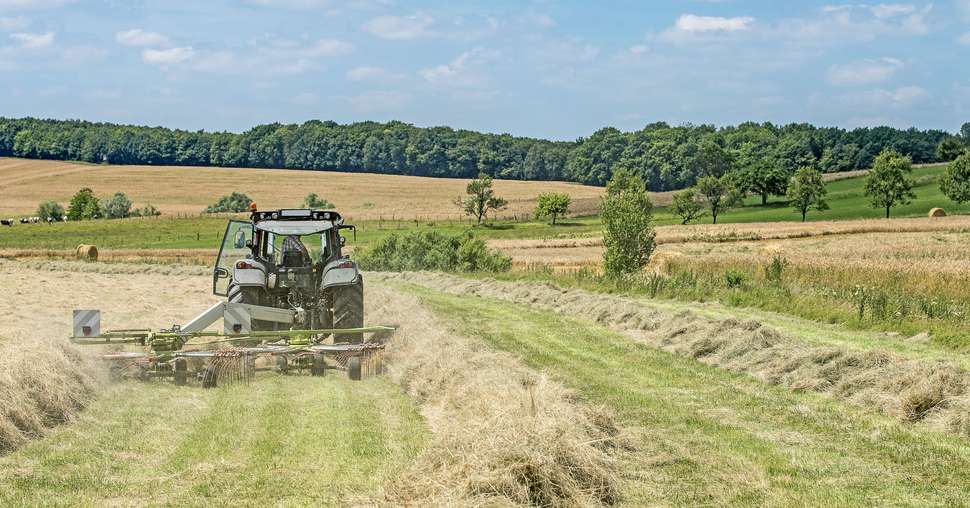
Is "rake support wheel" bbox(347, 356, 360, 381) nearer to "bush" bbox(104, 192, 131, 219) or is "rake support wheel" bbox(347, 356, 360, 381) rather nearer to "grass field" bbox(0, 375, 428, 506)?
"grass field" bbox(0, 375, 428, 506)

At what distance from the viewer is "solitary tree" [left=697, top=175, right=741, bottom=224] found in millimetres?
87938

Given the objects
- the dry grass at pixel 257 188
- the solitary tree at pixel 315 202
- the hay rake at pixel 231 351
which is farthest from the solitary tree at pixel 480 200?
the hay rake at pixel 231 351

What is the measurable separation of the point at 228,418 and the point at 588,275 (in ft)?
70.7

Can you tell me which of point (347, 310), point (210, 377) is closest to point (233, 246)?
point (347, 310)

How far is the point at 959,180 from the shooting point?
3155 inches

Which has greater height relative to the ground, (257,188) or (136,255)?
(257,188)

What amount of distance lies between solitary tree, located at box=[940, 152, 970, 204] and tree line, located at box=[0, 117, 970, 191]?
4905cm

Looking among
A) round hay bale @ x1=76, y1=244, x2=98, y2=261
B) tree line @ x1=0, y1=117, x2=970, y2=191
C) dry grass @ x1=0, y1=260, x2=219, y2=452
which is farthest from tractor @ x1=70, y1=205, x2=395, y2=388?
Answer: tree line @ x1=0, y1=117, x2=970, y2=191

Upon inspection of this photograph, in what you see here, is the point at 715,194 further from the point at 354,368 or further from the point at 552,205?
the point at 354,368

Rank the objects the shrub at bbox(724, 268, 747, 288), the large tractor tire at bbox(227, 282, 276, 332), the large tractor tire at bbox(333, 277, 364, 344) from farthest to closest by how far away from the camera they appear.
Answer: the shrub at bbox(724, 268, 747, 288) < the large tractor tire at bbox(333, 277, 364, 344) < the large tractor tire at bbox(227, 282, 276, 332)

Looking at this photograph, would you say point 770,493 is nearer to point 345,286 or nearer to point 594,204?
point 345,286

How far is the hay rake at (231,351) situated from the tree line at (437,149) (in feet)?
395

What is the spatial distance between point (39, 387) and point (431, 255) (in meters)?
30.2

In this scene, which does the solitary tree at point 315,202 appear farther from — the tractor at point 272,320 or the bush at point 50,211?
the tractor at point 272,320
